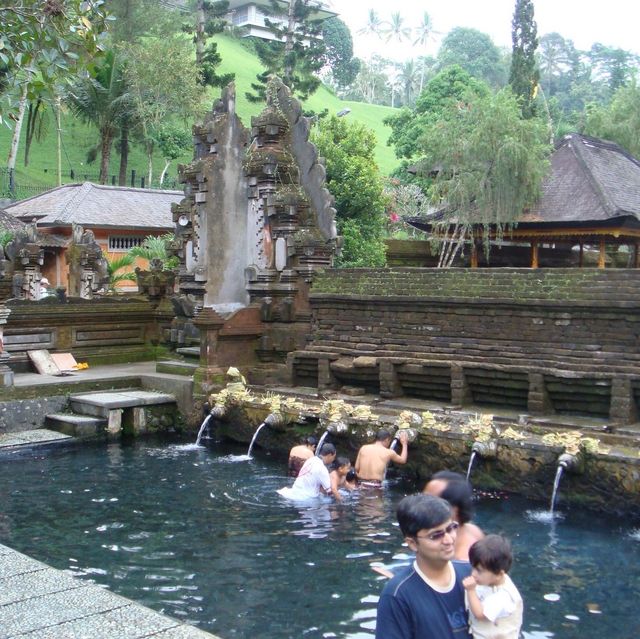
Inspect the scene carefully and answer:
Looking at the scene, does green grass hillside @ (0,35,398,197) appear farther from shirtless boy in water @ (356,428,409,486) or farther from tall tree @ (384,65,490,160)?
shirtless boy in water @ (356,428,409,486)

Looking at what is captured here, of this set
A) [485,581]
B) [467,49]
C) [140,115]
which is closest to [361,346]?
[485,581]

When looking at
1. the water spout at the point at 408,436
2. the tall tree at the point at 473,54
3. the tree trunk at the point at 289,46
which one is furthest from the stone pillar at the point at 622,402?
the tall tree at the point at 473,54

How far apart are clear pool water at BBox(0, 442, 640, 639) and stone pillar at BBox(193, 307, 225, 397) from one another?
242 cm

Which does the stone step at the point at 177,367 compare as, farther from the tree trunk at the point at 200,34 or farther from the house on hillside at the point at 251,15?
the house on hillside at the point at 251,15

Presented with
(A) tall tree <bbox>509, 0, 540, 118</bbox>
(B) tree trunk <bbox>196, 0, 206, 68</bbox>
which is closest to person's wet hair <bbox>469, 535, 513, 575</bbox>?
(A) tall tree <bbox>509, 0, 540, 118</bbox>

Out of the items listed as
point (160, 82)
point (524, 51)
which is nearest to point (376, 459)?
point (524, 51)

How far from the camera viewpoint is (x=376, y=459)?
11.3 m

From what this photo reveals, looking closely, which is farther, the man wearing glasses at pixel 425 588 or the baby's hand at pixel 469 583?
the baby's hand at pixel 469 583

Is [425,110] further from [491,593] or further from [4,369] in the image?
[491,593]

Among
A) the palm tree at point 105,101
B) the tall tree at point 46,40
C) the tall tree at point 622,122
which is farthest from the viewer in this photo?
the palm tree at point 105,101

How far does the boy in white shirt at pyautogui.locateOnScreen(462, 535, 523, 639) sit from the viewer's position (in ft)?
13.1

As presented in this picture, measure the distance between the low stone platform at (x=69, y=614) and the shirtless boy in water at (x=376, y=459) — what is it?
5679mm

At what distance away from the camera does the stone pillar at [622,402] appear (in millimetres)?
11039

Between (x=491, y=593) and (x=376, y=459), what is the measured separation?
723 centimetres
